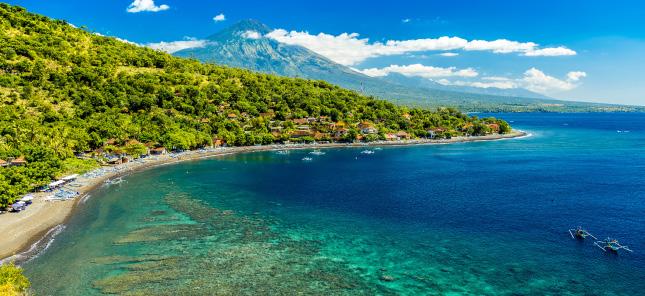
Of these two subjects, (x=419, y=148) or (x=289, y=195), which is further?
(x=419, y=148)

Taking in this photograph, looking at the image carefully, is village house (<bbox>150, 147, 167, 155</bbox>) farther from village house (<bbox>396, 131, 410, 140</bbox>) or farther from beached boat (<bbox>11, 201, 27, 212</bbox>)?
village house (<bbox>396, 131, 410, 140</bbox>)

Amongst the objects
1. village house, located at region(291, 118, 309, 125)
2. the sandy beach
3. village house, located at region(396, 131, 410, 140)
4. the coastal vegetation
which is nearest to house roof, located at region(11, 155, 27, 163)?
the sandy beach

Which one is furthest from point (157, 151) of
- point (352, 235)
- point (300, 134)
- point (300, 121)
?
point (352, 235)

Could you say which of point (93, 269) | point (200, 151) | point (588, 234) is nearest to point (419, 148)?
point (200, 151)

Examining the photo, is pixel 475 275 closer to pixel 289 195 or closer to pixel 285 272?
pixel 285 272

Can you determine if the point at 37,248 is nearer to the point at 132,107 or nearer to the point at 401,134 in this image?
the point at 132,107
